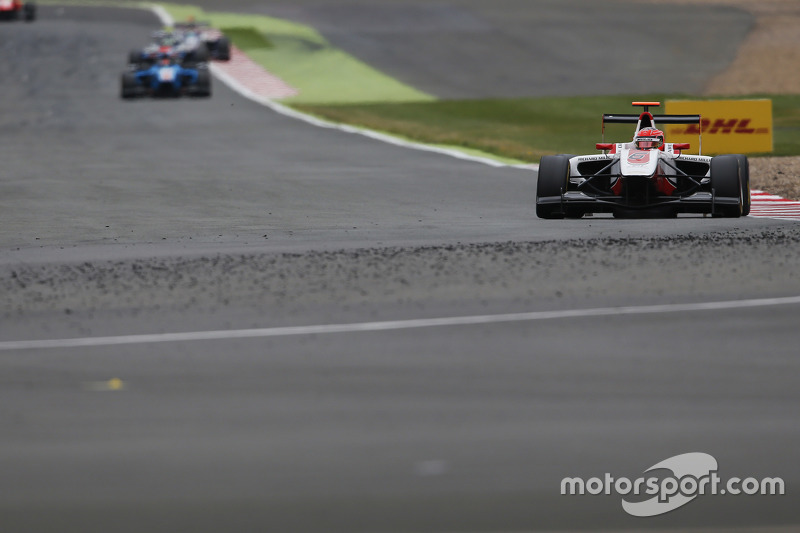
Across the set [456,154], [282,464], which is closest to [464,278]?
[282,464]

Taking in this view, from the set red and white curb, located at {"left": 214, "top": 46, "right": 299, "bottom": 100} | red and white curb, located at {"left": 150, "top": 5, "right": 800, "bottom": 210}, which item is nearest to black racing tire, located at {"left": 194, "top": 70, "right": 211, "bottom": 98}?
red and white curb, located at {"left": 150, "top": 5, "right": 800, "bottom": 210}

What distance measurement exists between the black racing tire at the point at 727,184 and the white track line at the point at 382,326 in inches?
184

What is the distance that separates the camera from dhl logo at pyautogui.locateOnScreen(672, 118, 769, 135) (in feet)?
82.5

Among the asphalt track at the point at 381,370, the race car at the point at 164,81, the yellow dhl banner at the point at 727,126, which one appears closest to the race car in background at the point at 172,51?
the race car at the point at 164,81

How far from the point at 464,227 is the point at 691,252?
3.21m

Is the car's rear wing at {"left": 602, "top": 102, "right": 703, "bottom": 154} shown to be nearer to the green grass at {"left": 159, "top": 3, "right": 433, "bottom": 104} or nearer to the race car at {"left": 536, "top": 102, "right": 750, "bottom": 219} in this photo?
the race car at {"left": 536, "top": 102, "right": 750, "bottom": 219}

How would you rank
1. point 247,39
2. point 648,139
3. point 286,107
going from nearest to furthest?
point 648,139
point 286,107
point 247,39

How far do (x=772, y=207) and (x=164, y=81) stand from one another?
2540 cm

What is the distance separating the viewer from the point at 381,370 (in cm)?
825

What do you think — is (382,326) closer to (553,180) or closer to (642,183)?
(553,180)

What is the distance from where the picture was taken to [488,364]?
836 cm

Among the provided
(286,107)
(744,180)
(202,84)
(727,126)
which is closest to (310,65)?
(202,84)

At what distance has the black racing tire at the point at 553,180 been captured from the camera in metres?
15.2

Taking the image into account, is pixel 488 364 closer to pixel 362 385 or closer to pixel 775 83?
pixel 362 385
